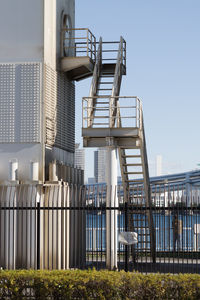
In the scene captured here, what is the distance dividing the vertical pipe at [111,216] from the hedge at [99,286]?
6.63m

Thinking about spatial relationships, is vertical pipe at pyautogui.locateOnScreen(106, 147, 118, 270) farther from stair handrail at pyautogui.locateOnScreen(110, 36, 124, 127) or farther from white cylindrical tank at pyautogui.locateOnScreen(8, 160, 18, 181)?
white cylindrical tank at pyautogui.locateOnScreen(8, 160, 18, 181)

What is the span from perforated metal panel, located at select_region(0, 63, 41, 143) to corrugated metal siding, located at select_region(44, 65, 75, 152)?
450 millimetres

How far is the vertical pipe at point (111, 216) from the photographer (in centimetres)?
2223

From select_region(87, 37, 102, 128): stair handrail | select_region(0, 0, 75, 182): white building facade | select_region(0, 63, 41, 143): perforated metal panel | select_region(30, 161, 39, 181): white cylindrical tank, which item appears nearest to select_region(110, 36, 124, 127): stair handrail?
select_region(87, 37, 102, 128): stair handrail

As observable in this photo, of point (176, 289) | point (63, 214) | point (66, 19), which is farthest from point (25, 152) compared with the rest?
point (176, 289)

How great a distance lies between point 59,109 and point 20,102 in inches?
91.9

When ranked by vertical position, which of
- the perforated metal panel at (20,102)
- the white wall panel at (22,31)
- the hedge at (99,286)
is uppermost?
the white wall panel at (22,31)

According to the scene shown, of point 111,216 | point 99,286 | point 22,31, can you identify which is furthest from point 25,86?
point 99,286

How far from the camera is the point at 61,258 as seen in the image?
23547 millimetres

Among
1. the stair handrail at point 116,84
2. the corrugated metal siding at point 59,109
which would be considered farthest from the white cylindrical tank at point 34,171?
the stair handrail at point 116,84

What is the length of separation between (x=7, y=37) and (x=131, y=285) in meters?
12.8

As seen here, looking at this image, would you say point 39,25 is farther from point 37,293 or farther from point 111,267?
point 37,293

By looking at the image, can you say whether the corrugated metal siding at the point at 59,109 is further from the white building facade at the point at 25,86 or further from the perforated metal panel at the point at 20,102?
the perforated metal panel at the point at 20,102

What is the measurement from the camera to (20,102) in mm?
23641
